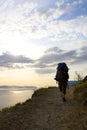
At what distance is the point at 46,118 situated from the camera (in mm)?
17078

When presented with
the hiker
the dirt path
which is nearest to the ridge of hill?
the dirt path

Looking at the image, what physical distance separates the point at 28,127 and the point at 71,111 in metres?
3.32

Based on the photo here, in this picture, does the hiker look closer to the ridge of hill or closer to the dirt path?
the ridge of hill

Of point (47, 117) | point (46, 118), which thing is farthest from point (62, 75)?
point (46, 118)

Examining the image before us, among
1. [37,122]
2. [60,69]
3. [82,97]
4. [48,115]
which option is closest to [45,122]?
[37,122]

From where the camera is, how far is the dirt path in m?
15.4

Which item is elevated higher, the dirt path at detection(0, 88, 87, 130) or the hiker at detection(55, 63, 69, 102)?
the hiker at detection(55, 63, 69, 102)

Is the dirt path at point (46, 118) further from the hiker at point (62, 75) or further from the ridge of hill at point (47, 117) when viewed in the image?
the hiker at point (62, 75)

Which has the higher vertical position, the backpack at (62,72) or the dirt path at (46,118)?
the backpack at (62,72)

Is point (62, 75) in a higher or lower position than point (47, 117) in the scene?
higher

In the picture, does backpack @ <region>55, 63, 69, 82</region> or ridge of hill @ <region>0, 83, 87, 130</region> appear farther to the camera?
backpack @ <region>55, 63, 69, 82</region>

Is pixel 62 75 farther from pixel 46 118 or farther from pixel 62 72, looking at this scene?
pixel 46 118

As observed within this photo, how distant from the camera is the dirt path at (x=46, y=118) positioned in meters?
15.4

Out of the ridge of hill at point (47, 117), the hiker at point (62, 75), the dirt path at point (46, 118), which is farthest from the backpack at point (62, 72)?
the dirt path at point (46, 118)
